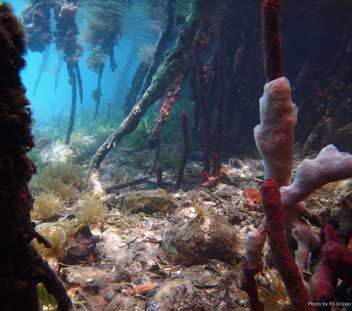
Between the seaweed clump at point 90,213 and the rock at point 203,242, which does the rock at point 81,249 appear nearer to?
the seaweed clump at point 90,213

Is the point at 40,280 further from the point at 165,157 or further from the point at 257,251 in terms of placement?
the point at 165,157

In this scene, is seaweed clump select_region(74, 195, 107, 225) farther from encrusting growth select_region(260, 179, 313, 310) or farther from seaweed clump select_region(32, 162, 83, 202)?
encrusting growth select_region(260, 179, 313, 310)

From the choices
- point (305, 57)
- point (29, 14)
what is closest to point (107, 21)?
point (29, 14)

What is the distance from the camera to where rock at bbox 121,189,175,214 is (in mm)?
6316

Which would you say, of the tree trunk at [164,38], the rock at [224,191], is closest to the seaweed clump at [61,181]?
the rock at [224,191]

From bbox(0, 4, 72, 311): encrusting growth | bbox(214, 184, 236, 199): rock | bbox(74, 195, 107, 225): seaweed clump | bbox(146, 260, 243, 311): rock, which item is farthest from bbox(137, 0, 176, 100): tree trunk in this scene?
bbox(0, 4, 72, 311): encrusting growth

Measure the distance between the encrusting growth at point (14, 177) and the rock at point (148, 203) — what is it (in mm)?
4353

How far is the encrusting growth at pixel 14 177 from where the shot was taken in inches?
64.2

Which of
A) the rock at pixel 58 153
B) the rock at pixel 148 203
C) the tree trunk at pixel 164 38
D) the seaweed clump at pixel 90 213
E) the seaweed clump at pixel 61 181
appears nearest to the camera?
the seaweed clump at pixel 90 213

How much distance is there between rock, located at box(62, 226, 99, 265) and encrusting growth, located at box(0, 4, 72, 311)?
A: 2.65 m

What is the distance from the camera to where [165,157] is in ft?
31.8

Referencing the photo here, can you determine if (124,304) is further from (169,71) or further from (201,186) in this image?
(169,71)

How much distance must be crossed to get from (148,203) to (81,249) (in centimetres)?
203

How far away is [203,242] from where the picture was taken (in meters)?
4.36
